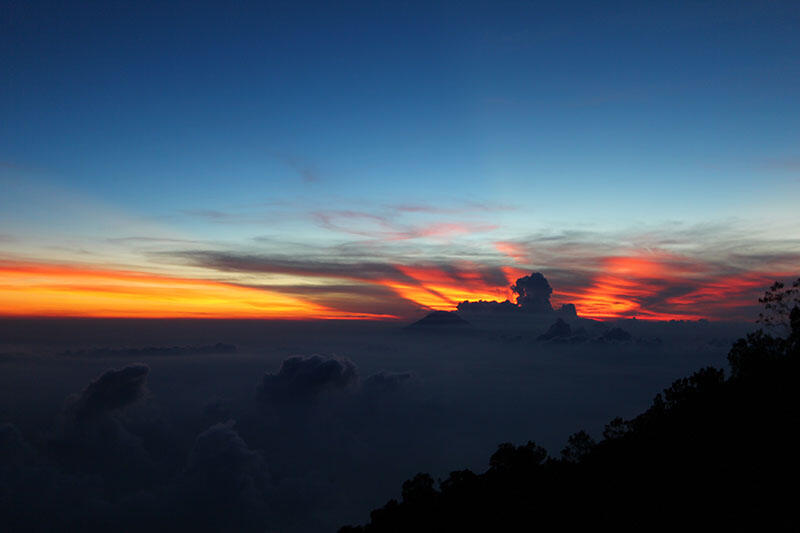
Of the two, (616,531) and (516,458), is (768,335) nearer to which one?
(516,458)

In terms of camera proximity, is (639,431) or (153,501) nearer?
(639,431)

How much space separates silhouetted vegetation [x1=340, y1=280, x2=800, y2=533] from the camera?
26672 millimetres

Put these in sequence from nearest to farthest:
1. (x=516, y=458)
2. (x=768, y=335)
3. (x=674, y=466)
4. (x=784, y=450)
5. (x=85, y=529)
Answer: (x=784, y=450) → (x=674, y=466) → (x=516, y=458) → (x=768, y=335) → (x=85, y=529)

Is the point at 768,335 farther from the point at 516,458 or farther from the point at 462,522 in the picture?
the point at 462,522

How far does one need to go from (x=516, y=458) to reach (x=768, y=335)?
3636 centimetres

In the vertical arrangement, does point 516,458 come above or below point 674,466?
below

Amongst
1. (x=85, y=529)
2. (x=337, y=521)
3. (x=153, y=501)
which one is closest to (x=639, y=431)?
(x=337, y=521)

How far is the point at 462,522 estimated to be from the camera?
38406 mm

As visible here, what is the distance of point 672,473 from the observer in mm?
32719

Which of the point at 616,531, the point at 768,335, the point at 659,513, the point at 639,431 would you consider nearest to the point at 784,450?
the point at 659,513

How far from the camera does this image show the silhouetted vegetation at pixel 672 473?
87.5ft

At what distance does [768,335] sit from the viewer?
54312 mm

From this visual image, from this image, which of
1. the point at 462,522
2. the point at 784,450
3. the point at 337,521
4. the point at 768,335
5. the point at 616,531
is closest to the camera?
the point at 616,531

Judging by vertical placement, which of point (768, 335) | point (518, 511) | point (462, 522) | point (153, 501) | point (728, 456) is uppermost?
point (768, 335)
